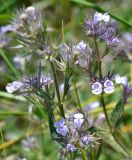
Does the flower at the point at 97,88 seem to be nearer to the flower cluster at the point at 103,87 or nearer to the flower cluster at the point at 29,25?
the flower cluster at the point at 103,87

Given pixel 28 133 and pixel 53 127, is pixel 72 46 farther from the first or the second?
pixel 28 133

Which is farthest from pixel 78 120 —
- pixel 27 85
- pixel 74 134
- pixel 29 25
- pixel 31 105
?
pixel 31 105

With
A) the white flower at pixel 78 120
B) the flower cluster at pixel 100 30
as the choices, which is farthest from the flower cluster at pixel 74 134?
the flower cluster at pixel 100 30

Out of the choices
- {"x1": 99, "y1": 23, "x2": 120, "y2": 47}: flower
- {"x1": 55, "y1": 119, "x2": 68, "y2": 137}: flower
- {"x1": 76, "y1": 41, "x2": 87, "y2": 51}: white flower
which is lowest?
{"x1": 55, "y1": 119, "x2": 68, "y2": 137}: flower

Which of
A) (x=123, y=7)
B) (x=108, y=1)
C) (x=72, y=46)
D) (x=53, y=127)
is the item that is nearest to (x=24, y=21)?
(x=72, y=46)

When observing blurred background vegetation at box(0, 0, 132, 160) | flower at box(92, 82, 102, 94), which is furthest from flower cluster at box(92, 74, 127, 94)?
blurred background vegetation at box(0, 0, 132, 160)

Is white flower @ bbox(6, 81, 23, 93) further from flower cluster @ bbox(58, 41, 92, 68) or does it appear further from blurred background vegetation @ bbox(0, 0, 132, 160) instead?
blurred background vegetation @ bbox(0, 0, 132, 160)

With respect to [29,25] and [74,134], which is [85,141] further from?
[29,25]
